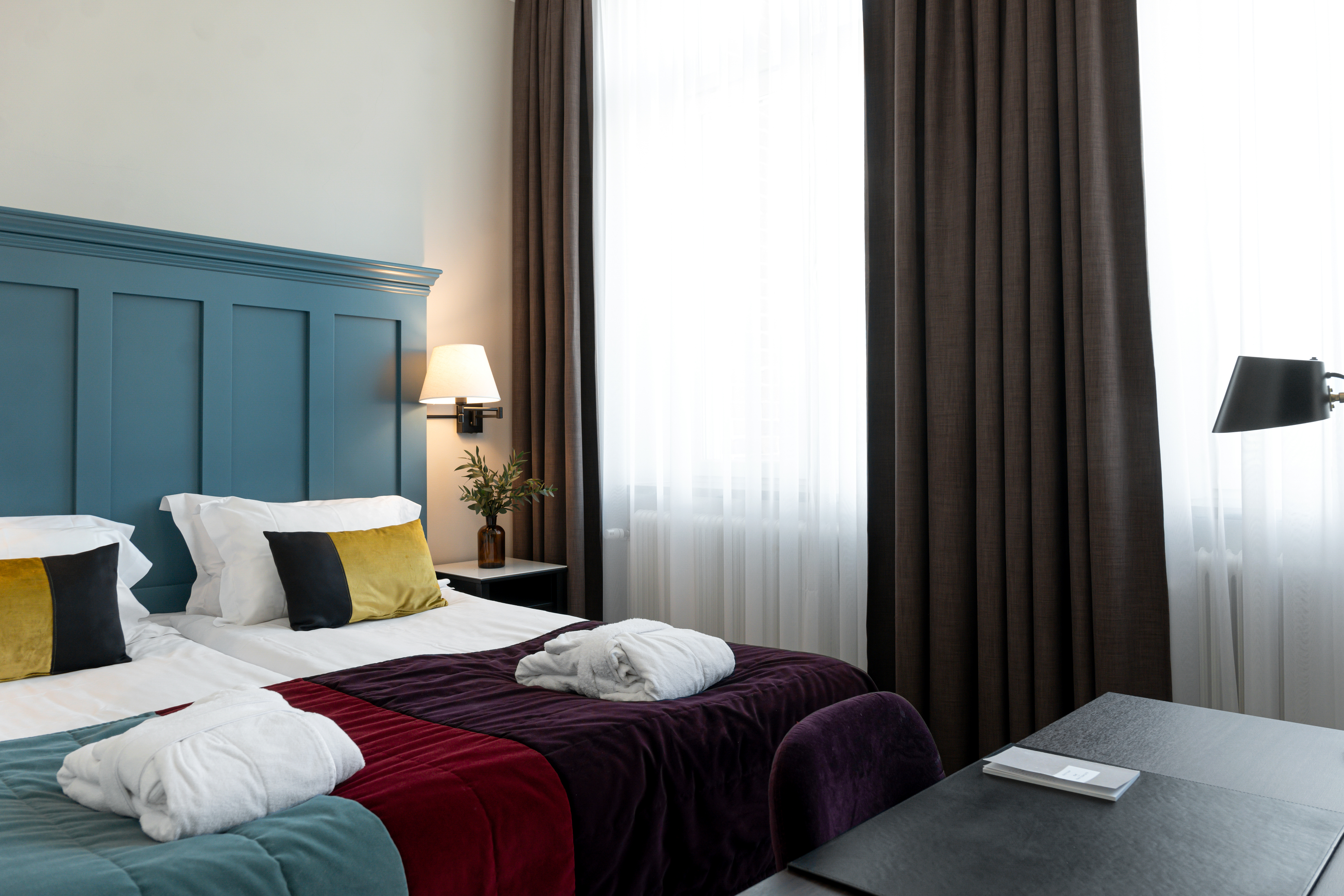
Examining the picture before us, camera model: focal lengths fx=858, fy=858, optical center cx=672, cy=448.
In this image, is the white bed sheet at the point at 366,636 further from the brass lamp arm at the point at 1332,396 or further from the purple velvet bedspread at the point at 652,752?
the brass lamp arm at the point at 1332,396

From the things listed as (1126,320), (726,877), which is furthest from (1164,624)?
(726,877)

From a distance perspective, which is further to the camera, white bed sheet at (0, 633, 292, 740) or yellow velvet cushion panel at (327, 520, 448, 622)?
yellow velvet cushion panel at (327, 520, 448, 622)

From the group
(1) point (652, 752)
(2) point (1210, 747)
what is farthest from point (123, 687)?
(2) point (1210, 747)

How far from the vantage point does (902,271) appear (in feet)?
8.93

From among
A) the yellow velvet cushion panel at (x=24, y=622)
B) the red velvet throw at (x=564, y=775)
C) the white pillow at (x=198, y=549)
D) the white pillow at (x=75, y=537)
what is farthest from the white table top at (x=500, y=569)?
the yellow velvet cushion panel at (x=24, y=622)

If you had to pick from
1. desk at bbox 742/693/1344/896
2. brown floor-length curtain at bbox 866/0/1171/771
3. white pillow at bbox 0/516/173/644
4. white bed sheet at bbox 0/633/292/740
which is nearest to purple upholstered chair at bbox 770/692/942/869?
desk at bbox 742/693/1344/896

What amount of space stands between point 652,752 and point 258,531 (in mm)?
1761

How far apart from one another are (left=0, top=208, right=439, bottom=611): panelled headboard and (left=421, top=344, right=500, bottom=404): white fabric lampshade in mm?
136

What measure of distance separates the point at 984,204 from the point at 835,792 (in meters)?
2.00

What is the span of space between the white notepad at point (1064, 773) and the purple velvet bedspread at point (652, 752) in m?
0.53

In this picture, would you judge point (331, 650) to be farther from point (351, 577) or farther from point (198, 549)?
point (198, 549)

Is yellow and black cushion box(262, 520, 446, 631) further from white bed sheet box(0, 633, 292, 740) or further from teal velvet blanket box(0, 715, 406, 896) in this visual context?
teal velvet blanket box(0, 715, 406, 896)

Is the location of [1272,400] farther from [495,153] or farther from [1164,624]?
[495,153]

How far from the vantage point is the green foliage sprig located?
3.63m
